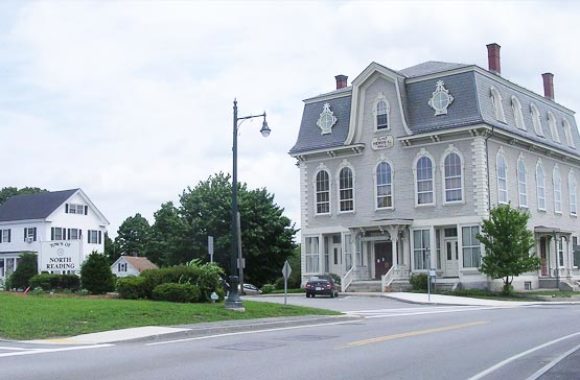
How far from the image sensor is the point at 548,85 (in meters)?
57.5

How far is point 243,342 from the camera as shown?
56.1 feet

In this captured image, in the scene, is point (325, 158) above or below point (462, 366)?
above

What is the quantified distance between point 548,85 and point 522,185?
1302cm

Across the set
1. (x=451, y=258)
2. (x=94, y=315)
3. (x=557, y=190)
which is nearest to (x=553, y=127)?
(x=557, y=190)

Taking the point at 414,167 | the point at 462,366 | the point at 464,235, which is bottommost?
the point at 462,366

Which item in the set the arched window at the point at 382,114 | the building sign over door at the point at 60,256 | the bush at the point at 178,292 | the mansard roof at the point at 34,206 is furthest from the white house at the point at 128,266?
the bush at the point at 178,292

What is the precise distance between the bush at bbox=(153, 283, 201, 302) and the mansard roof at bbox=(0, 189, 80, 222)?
156 feet

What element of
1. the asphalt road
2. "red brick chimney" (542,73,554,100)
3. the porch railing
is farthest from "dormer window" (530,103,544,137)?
the asphalt road

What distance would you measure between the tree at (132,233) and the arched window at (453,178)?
230 ft

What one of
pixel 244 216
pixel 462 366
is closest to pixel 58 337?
pixel 462 366

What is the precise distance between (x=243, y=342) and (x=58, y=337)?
14.8 ft

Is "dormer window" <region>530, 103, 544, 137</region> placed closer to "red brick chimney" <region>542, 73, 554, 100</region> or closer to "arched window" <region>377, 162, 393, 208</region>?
"red brick chimney" <region>542, 73, 554, 100</region>

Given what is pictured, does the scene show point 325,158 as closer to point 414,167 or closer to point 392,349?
point 414,167

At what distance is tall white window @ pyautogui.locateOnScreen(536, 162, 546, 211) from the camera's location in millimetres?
49906
